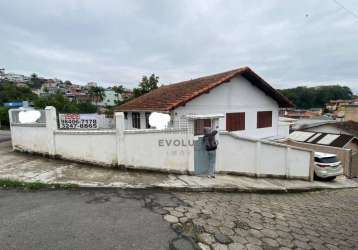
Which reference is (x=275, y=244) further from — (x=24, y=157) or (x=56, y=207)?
(x=24, y=157)

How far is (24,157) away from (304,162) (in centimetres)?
1153

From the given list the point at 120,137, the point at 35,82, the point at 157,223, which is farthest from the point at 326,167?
the point at 35,82

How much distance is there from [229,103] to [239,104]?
0.80 meters

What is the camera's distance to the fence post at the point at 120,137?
637 centimetres

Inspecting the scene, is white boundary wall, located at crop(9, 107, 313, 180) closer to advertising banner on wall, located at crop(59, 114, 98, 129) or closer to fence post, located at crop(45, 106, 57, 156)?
fence post, located at crop(45, 106, 57, 156)

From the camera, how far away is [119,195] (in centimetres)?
472

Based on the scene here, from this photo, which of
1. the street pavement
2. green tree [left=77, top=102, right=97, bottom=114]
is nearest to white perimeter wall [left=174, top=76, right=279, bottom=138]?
the street pavement

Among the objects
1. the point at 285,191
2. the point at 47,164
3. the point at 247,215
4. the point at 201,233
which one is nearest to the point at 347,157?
the point at 285,191

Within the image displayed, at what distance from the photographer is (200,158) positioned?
6.91 m

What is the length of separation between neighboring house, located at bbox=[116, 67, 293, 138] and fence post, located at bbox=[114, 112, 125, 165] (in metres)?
3.40

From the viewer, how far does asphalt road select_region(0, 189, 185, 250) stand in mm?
2926

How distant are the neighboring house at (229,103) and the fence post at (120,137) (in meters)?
3.40

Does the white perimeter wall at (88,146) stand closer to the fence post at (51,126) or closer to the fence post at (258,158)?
the fence post at (51,126)

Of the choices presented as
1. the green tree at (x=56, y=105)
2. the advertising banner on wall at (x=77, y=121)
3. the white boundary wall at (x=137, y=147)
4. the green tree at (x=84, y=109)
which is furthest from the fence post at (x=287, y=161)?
the green tree at (x=84, y=109)
